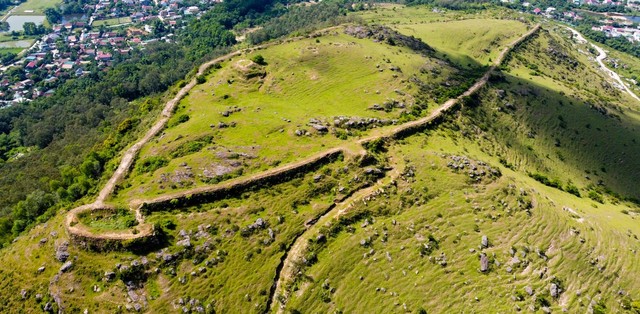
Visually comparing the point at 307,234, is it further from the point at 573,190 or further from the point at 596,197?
the point at 596,197

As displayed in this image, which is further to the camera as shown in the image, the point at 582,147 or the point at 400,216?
the point at 582,147

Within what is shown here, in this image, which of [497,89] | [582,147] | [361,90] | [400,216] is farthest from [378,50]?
[400,216]

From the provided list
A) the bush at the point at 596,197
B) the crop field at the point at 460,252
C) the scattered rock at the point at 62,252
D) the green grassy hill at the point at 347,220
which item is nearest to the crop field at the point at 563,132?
the green grassy hill at the point at 347,220

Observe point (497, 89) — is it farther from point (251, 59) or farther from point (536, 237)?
point (251, 59)

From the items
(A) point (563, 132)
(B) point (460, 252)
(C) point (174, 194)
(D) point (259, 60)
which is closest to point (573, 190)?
(A) point (563, 132)

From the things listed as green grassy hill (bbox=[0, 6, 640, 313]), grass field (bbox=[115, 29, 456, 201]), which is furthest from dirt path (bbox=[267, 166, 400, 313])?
grass field (bbox=[115, 29, 456, 201])

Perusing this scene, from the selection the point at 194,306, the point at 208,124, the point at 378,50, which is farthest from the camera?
the point at 378,50
